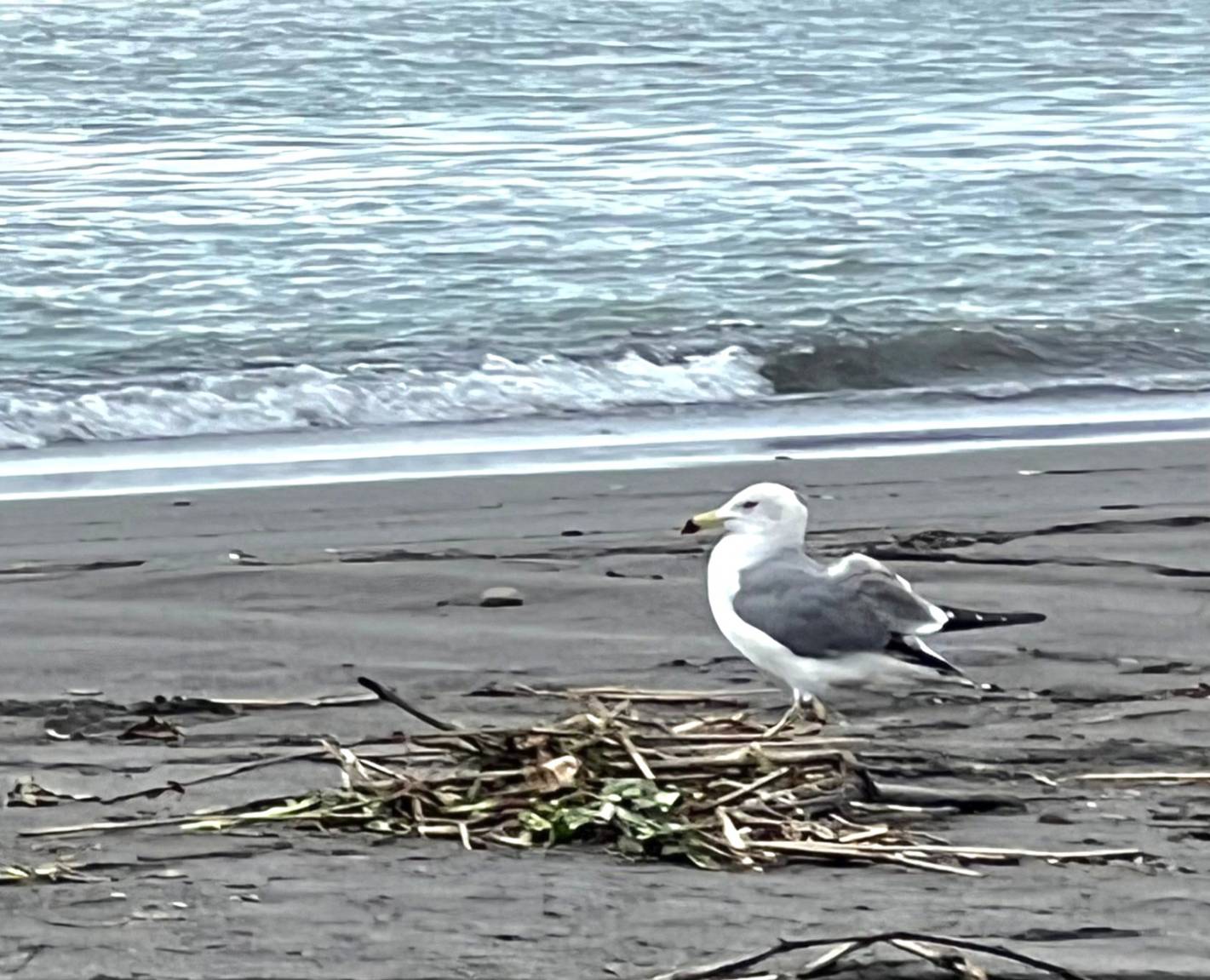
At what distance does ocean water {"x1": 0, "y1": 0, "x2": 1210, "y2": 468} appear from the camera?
9.80m

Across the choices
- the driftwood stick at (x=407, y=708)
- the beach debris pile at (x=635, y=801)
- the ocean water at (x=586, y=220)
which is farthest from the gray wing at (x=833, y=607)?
the ocean water at (x=586, y=220)

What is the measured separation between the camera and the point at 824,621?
4809mm

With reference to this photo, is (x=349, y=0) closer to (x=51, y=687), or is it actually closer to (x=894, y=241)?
(x=894, y=241)

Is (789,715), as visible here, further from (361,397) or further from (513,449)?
(361,397)

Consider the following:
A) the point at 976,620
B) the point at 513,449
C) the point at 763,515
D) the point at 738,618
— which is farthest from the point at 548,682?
the point at 513,449

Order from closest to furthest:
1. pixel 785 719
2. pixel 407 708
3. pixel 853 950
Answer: pixel 853 950, pixel 407 708, pixel 785 719

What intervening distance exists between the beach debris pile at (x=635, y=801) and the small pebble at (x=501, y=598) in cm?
133

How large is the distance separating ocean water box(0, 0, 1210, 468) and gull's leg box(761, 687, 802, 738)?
4.08m

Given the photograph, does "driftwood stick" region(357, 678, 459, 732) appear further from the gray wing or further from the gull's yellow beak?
the gull's yellow beak

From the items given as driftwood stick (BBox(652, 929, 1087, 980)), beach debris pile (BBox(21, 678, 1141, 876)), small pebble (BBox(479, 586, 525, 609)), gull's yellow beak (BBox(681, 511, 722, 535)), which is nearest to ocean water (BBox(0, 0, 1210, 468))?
small pebble (BBox(479, 586, 525, 609))

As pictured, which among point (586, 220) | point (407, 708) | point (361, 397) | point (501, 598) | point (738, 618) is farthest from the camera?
point (586, 220)

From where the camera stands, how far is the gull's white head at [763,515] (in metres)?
5.12

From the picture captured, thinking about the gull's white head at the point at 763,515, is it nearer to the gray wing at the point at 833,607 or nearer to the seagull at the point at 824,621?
the seagull at the point at 824,621

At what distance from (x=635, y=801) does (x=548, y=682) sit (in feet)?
3.66
